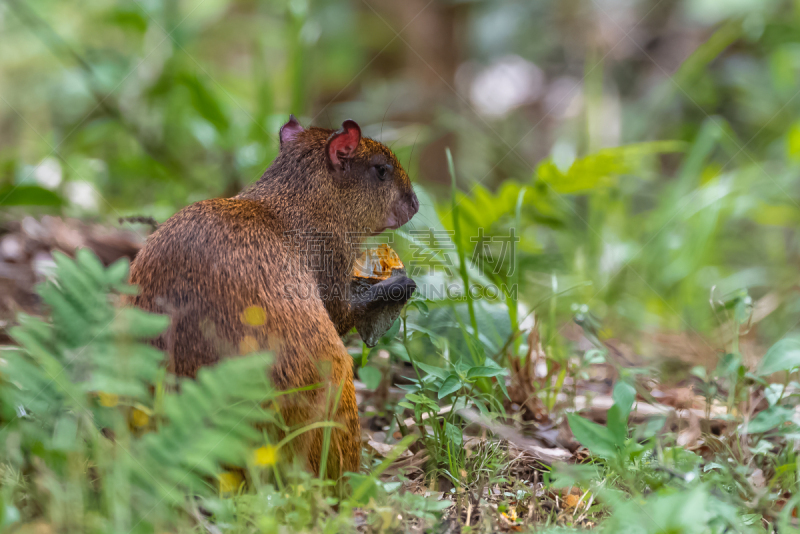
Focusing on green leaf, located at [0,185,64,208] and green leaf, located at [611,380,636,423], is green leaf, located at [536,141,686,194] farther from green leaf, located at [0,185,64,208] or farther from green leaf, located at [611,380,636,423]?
green leaf, located at [0,185,64,208]

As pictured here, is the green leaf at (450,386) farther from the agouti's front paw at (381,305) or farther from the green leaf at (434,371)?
the agouti's front paw at (381,305)

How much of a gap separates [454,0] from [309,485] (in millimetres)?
7017

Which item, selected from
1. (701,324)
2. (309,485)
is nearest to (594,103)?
(701,324)

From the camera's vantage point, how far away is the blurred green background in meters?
4.48

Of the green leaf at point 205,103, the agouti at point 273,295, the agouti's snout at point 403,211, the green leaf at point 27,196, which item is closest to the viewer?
the agouti at point 273,295

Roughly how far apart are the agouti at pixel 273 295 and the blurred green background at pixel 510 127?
67 centimetres

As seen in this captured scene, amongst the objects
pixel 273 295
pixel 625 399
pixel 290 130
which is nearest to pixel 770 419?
pixel 625 399

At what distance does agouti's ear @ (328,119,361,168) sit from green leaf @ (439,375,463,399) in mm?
1102

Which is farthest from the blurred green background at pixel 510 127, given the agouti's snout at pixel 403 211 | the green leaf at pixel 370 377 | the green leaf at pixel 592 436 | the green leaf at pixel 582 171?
the green leaf at pixel 592 436

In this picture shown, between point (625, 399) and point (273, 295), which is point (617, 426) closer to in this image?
point (625, 399)

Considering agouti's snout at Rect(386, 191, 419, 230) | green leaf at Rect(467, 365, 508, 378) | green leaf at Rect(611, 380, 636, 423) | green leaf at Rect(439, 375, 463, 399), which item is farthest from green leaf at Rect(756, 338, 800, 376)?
agouti's snout at Rect(386, 191, 419, 230)

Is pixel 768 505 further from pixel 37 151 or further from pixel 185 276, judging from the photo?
pixel 37 151

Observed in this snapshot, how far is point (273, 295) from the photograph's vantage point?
223 centimetres

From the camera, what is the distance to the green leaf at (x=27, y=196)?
4.04m
